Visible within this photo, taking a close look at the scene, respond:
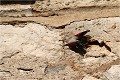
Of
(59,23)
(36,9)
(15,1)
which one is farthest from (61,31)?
(15,1)

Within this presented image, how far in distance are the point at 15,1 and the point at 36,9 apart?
0.21 metres

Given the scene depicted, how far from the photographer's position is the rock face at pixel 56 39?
2.71 metres

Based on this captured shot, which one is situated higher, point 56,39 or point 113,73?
point 56,39

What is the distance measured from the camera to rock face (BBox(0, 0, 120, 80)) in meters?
2.71

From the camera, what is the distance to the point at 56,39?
2.97m

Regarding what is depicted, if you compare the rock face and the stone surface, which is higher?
the rock face

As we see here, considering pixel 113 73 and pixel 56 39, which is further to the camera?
pixel 56 39

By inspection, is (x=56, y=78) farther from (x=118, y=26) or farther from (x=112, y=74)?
(x=118, y=26)

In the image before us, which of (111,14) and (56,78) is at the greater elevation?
(111,14)

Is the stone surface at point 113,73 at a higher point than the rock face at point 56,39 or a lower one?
lower

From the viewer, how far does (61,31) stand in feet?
9.92

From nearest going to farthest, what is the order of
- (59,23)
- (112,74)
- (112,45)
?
(112,74) < (112,45) < (59,23)

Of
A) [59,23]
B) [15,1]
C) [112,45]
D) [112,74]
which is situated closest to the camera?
[112,74]

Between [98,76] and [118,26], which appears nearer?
[98,76]
